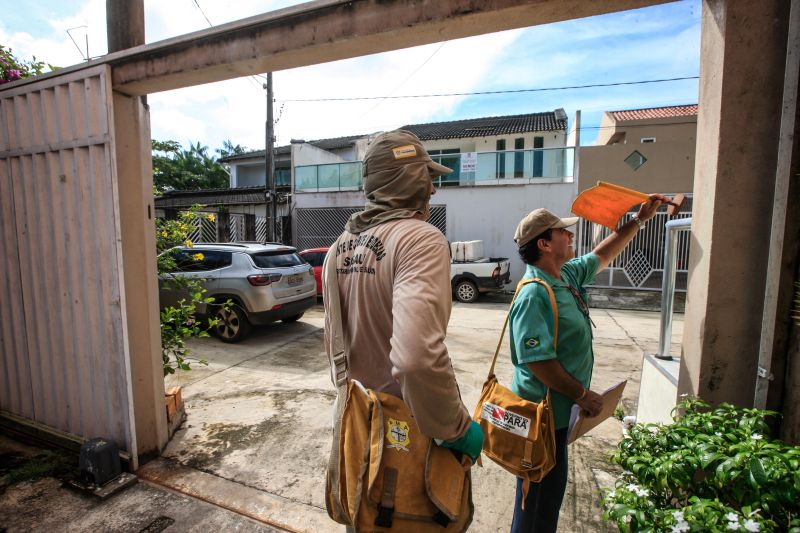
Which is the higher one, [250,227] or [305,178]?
[305,178]

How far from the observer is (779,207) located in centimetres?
141

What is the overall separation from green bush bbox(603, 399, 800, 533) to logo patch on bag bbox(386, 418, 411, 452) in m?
0.64

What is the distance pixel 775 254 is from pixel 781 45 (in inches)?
29.0

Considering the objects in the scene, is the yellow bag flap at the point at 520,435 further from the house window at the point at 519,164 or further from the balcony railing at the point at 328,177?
the balcony railing at the point at 328,177

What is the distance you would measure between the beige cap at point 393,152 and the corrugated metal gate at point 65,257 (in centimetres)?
208

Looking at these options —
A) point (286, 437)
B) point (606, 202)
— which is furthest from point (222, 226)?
point (606, 202)

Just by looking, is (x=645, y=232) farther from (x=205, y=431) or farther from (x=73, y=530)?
(x=73, y=530)

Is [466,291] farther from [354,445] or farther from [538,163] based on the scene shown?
[354,445]

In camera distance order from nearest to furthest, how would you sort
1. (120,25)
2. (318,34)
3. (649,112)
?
1. (318,34)
2. (120,25)
3. (649,112)

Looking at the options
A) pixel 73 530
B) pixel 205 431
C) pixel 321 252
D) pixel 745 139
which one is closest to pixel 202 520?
pixel 73 530

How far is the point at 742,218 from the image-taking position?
1.51 metres

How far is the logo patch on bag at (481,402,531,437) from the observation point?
1795mm

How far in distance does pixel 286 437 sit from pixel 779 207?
3461mm

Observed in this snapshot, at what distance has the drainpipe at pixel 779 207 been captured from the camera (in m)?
1.37
